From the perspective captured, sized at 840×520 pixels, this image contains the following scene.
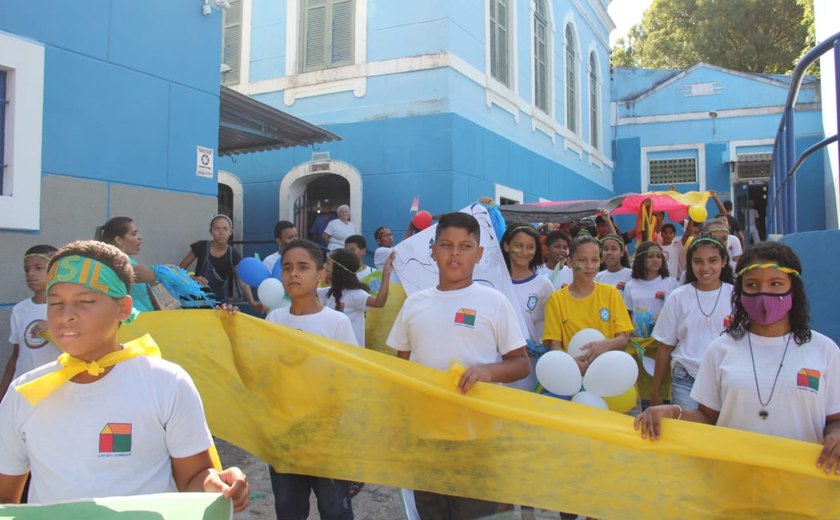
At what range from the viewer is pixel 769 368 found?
2.41 m

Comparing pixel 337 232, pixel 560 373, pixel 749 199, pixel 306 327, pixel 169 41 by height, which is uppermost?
pixel 749 199

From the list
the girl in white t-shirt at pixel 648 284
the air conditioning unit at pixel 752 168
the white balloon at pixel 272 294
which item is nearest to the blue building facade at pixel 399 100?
the girl in white t-shirt at pixel 648 284

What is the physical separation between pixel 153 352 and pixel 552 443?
1.50 meters

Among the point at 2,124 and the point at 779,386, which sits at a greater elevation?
the point at 2,124

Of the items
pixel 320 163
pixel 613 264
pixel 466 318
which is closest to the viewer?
pixel 466 318

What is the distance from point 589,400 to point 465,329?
882 mm

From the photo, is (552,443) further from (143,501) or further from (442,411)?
(143,501)

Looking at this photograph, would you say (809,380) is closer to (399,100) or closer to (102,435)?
(102,435)

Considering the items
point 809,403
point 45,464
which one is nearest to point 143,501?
point 45,464

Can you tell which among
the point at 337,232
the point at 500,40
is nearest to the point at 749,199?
the point at 500,40

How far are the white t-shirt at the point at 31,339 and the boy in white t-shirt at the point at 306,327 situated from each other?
4.46 feet

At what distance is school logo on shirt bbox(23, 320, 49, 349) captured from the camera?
12.1 feet

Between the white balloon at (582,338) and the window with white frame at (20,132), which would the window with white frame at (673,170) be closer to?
the white balloon at (582,338)

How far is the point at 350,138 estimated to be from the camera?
11.5 meters
